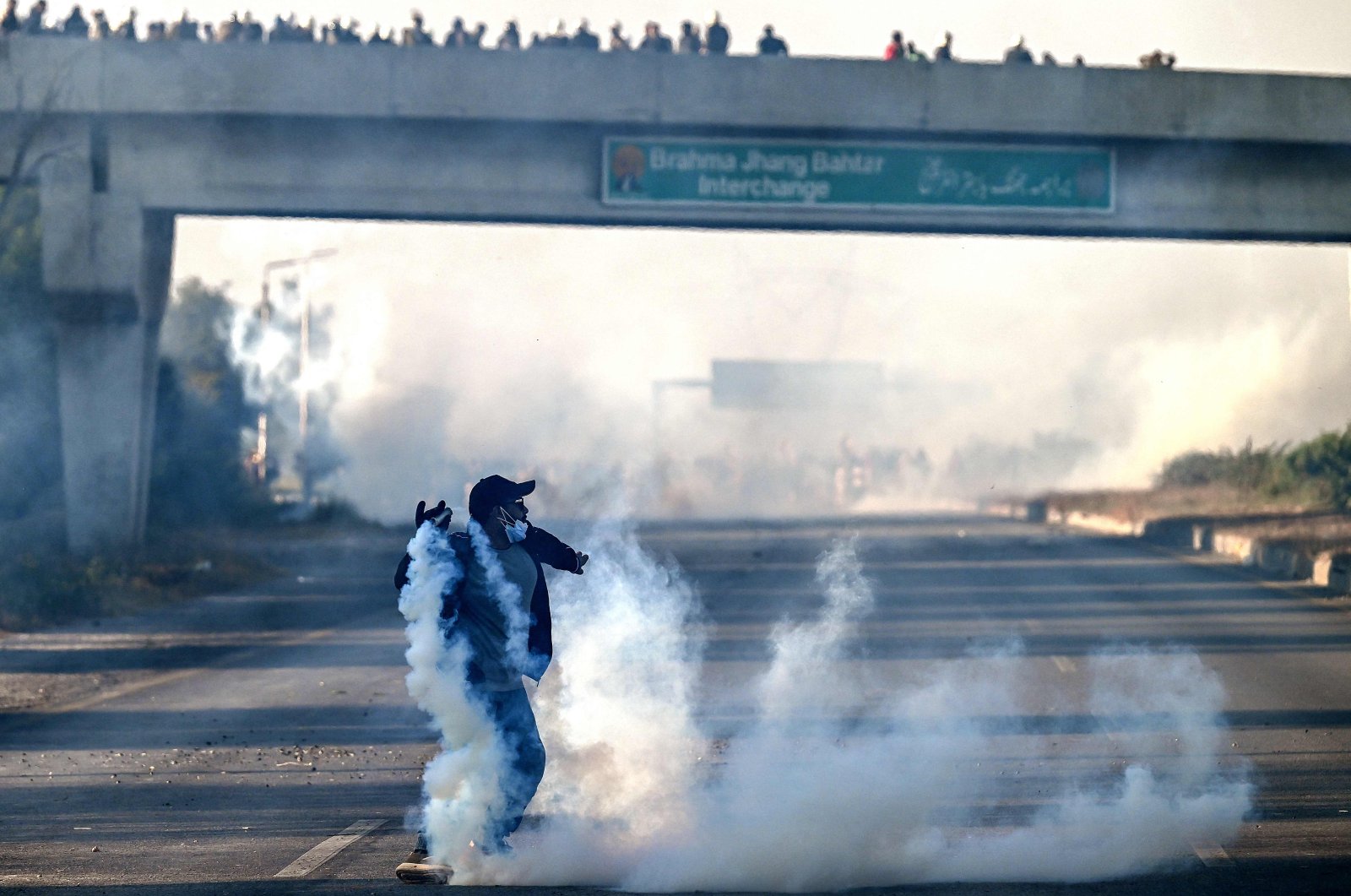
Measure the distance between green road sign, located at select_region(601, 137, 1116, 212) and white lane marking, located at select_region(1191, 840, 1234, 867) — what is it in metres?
17.2

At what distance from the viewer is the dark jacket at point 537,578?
22.3 feet

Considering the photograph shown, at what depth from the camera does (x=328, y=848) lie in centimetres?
756

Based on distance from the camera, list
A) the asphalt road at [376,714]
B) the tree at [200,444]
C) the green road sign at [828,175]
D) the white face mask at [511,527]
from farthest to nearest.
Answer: the tree at [200,444] → the green road sign at [828,175] → the asphalt road at [376,714] → the white face mask at [511,527]

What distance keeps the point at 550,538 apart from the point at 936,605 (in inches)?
580

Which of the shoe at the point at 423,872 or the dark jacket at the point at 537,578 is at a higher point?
the dark jacket at the point at 537,578

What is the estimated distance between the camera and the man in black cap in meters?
6.64

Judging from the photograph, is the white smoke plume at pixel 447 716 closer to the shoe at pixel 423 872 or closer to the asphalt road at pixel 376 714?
the shoe at pixel 423 872

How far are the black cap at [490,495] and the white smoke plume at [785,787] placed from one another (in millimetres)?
281

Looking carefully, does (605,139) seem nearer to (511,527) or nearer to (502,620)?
(511,527)

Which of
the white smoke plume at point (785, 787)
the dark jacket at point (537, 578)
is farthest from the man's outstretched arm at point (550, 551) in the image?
the white smoke plume at point (785, 787)

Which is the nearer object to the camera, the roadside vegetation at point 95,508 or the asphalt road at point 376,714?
the asphalt road at point 376,714

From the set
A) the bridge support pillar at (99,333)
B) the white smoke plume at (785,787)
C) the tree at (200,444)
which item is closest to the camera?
the white smoke plume at (785,787)

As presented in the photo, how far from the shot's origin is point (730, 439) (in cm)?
3528

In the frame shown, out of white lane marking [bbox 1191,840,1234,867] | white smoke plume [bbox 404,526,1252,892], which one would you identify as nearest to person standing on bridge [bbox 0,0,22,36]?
white smoke plume [bbox 404,526,1252,892]
